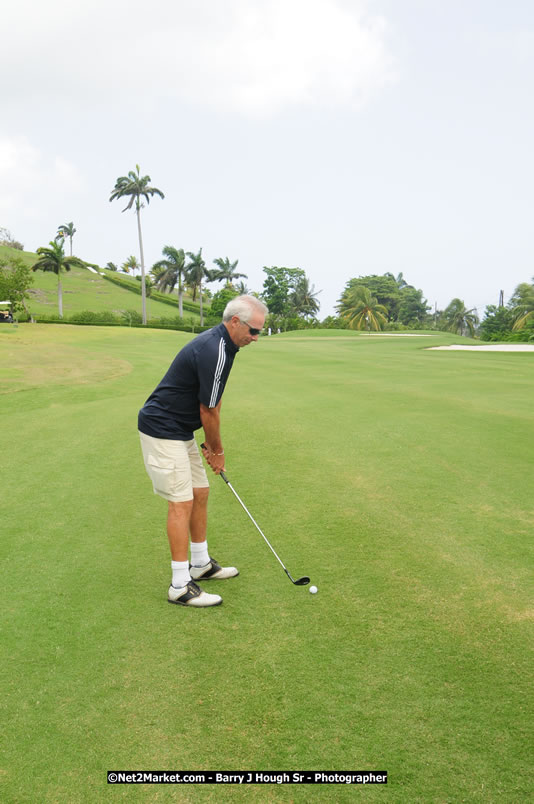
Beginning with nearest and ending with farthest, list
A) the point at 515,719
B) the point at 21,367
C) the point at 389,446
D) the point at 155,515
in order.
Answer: the point at 515,719 → the point at 155,515 → the point at 389,446 → the point at 21,367

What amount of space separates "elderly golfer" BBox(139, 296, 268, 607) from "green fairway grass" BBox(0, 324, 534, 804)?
0.27 metres

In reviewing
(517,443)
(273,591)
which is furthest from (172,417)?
(517,443)

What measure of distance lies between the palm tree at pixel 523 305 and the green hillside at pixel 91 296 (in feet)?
151

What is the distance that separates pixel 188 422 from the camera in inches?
181

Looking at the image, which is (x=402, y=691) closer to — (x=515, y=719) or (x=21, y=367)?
(x=515, y=719)

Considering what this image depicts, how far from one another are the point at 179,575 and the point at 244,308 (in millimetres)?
2242

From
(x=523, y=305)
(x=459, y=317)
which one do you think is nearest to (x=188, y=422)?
(x=523, y=305)

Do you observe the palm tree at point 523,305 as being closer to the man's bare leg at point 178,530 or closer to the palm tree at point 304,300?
the palm tree at point 304,300

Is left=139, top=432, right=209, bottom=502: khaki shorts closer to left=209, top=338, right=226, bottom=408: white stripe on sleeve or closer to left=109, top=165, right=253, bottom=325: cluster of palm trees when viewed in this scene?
left=209, top=338, right=226, bottom=408: white stripe on sleeve

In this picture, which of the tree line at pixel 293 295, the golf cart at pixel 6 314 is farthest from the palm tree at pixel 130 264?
the golf cart at pixel 6 314

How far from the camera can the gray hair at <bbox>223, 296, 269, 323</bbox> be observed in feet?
14.2

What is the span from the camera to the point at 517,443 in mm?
8977

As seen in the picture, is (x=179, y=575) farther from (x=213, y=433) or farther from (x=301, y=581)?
(x=213, y=433)

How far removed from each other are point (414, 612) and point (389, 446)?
4.89 metres
